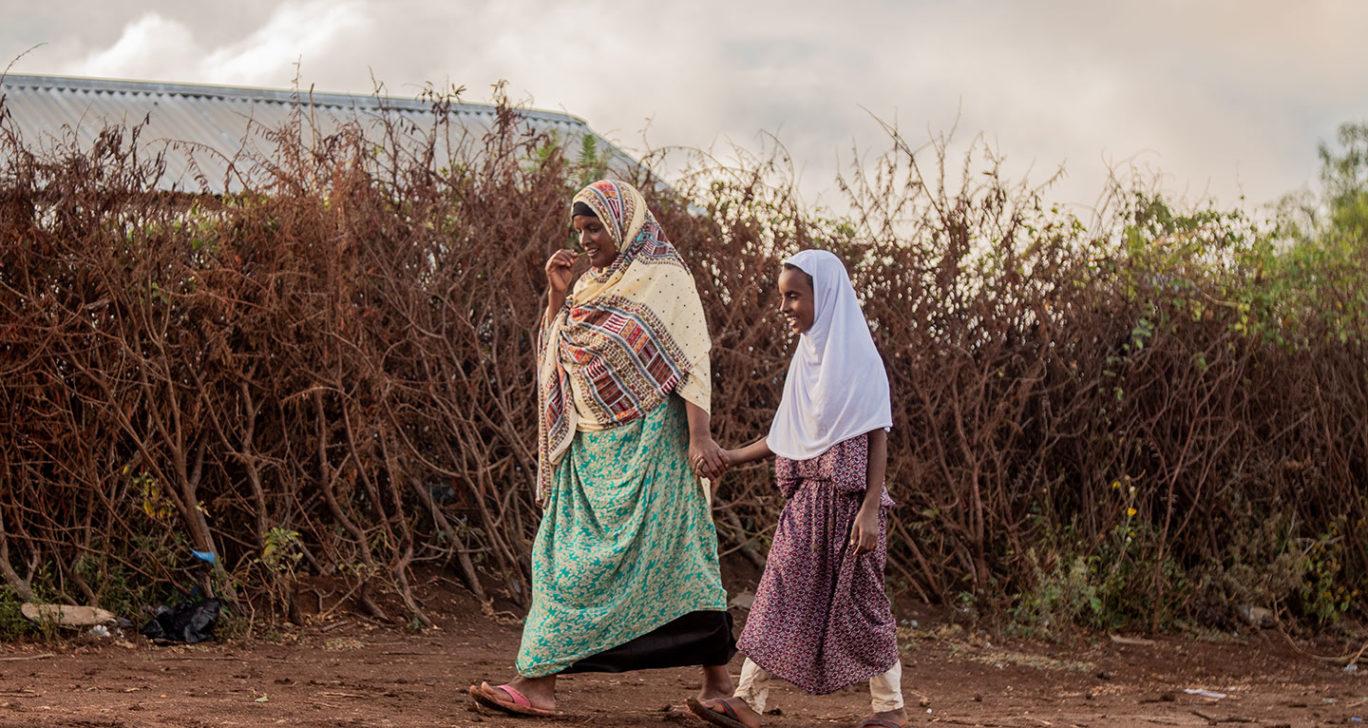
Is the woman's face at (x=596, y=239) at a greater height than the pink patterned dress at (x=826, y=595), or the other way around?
the woman's face at (x=596, y=239)

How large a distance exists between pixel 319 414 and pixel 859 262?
3.01m

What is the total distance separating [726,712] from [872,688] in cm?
49

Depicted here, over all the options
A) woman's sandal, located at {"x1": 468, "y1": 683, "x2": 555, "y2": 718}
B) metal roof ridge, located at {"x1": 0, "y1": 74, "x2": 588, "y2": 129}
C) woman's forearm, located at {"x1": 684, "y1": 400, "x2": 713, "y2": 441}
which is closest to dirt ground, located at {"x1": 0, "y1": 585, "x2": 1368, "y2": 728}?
woman's sandal, located at {"x1": 468, "y1": 683, "x2": 555, "y2": 718}

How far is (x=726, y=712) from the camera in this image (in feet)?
15.8

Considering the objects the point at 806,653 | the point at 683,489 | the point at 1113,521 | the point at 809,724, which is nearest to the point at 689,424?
the point at 683,489

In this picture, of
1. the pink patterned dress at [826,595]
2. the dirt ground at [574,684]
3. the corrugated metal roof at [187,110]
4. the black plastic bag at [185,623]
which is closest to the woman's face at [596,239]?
the pink patterned dress at [826,595]

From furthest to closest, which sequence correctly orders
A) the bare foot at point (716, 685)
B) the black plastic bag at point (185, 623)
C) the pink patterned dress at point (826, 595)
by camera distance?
the black plastic bag at point (185, 623), the bare foot at point (716, 685), the pink patterned dress at point (826, 595)

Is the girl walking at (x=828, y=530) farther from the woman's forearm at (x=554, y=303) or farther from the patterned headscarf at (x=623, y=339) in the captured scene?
the woman's forearm at (x=554, y=303)

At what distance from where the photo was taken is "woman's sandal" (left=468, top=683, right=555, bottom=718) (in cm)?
489

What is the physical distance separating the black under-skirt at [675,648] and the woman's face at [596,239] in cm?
121

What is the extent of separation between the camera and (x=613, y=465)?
4934 millimetres

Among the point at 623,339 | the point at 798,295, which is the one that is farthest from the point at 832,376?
the point at 623,339

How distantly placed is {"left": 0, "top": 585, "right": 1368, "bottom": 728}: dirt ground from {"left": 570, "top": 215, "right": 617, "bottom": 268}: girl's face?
4.99ft

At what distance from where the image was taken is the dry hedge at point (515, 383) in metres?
6.70
